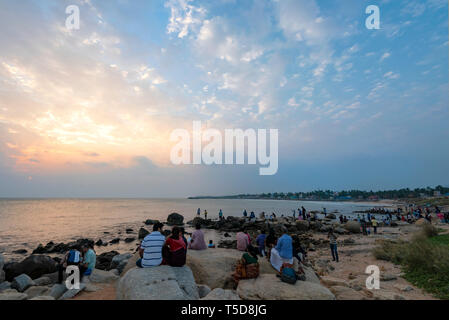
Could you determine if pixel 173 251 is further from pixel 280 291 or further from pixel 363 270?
pixel 363 270

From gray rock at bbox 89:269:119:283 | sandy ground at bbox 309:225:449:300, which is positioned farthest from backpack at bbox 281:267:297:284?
gray rock at bbox 89:269:119:283

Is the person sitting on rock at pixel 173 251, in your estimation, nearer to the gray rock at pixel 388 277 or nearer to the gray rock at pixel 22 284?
the gray rock at pixel 22 284

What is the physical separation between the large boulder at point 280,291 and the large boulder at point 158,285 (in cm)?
151

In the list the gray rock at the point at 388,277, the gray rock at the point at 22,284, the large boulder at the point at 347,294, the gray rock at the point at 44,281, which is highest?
the large boulder at the point at 347,294

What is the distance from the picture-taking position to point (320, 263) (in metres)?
13.5

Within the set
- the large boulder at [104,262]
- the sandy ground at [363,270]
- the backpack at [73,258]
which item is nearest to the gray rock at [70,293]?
the backpack at [73,258]

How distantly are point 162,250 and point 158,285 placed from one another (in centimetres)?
143

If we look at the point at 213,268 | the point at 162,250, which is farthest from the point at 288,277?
the point at 162,250

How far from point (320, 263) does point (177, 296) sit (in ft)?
37.6

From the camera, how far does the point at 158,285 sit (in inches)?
218

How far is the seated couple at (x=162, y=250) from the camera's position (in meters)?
6.68

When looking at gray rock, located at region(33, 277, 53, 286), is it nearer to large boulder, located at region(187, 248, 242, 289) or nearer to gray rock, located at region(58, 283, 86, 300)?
gray rock, located at region(58, 283, 86, 300)
